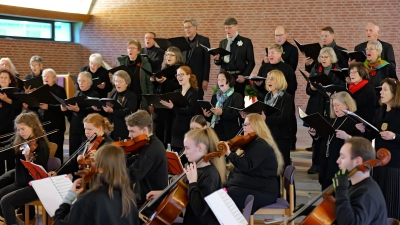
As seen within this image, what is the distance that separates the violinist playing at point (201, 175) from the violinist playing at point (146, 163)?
567 millimetres

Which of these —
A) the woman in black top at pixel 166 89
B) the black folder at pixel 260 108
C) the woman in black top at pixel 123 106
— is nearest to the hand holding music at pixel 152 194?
the black folder at pixel 260 108

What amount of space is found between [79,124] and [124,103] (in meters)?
0.58

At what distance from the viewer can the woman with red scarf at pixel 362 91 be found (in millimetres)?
5711

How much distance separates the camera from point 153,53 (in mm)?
8008

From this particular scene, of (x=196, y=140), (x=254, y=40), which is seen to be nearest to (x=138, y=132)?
(x=196, y=140)

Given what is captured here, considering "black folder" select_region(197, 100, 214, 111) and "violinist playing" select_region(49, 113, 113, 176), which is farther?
"black folder" select_region(197, 100, 214, 111)

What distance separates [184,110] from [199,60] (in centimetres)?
129

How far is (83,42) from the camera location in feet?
45.6

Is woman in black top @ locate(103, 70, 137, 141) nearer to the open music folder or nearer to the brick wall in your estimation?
the open music folder

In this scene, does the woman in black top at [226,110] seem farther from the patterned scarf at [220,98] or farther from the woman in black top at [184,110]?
the woman in black top at [184,110]

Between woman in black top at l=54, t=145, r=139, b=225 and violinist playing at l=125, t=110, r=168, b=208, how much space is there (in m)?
1.06

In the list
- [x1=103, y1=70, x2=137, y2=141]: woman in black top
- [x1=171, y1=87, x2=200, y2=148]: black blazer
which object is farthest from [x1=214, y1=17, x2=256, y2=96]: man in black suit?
[x1=103, y1=70, x2=137, y2=141]: woman in black top

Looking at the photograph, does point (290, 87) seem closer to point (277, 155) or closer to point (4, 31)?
point (277, 155)

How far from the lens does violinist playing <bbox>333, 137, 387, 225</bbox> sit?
2969 millimetres
